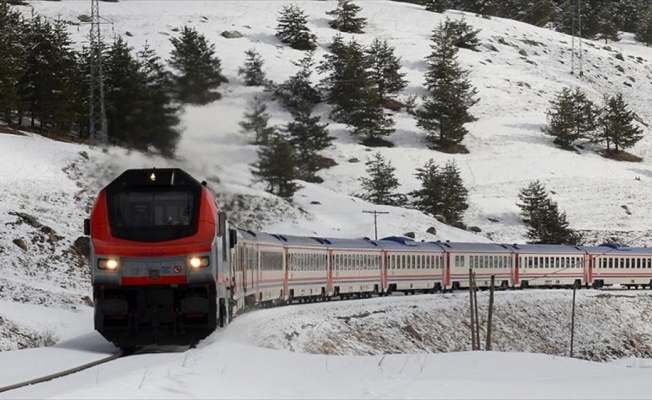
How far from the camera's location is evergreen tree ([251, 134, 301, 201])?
276 ft

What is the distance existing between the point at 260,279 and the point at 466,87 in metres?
98.2

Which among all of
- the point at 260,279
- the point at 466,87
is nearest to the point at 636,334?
the point at 260,279

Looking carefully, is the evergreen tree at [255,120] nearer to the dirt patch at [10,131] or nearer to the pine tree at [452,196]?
the dirt patch at [10,131]

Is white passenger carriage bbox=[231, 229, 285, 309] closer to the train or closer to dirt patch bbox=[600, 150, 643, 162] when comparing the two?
the train

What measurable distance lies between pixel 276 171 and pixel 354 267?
112ft

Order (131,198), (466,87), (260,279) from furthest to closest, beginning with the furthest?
(466,87) < (260,279) < (131,198)

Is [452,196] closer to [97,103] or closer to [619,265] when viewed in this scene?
[619,265]

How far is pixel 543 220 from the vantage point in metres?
96.1

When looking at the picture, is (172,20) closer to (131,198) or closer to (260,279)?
(260,279)

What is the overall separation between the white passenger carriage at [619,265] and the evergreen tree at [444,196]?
22.6 meters

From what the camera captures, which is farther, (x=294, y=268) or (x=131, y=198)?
(x=294, y=268)

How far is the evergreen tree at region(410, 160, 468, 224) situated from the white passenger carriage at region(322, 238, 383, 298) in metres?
42.6

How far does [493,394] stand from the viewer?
15.6 metres

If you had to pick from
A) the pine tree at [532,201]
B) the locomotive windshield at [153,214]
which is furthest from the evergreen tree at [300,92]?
the locomotive windshield at [153,214]
